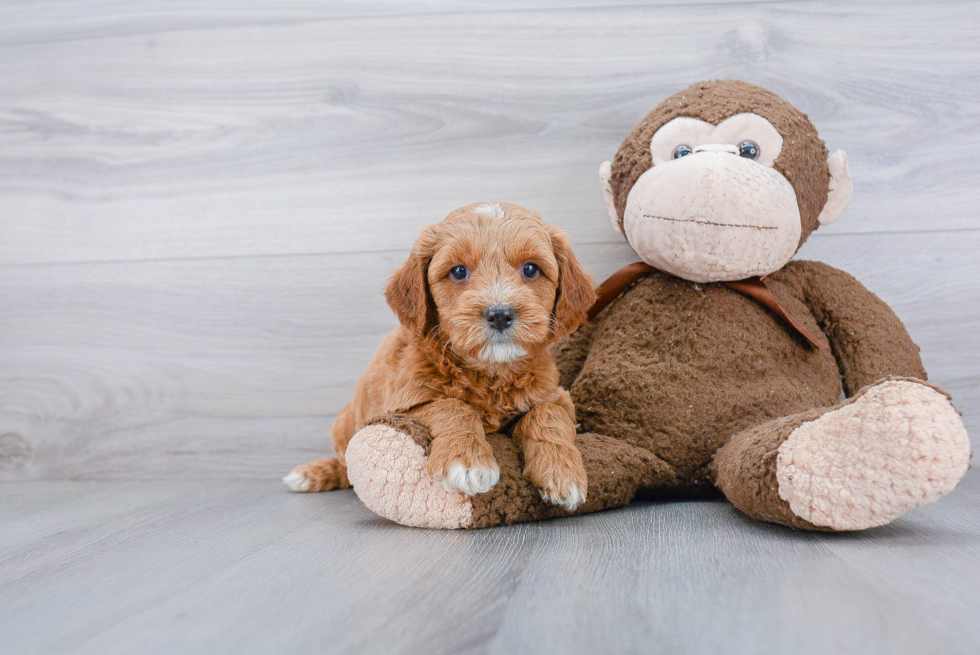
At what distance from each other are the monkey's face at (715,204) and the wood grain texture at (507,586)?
485 millimetres

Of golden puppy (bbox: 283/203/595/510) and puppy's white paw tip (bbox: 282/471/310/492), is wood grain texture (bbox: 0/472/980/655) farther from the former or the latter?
puppy's white paw tip (bbox: 282/471/310/492)

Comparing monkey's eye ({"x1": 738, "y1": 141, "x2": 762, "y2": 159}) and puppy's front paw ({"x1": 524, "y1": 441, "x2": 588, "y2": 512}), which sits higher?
monkey's eye ({"x1": 738, "y1": 141, "x2": 762, "y2": 159})

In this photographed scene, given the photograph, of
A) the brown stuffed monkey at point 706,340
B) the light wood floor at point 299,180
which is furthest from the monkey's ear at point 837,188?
the light wood floor at point 299,180

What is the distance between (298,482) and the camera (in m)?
1.67

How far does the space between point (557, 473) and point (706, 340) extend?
47 cm

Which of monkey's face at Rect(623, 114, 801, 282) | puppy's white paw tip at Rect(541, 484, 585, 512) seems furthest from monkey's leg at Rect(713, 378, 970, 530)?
monkey's face at Rect(623, 114, 801, 282)

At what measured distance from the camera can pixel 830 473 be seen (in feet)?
3.33

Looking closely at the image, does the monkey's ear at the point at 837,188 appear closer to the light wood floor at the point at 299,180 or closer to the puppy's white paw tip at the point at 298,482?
the light wood floor at the point at 299,180

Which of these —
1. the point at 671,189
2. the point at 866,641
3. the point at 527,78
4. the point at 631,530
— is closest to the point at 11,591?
the point at 631,530

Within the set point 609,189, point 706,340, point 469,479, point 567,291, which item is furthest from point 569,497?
point 609,189

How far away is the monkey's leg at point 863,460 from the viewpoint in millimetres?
948

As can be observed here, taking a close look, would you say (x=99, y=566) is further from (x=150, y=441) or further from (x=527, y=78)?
(x=527, y=78)

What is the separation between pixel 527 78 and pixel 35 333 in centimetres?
154

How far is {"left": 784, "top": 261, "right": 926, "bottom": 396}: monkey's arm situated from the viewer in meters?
1.45
